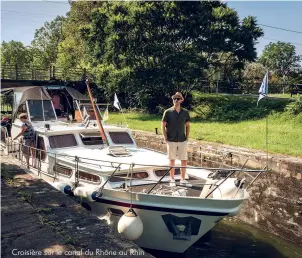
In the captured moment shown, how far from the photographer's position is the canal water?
8.09m

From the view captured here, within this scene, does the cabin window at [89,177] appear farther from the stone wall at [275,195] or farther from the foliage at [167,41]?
the foliage at [167,41]

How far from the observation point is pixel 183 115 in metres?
7.43

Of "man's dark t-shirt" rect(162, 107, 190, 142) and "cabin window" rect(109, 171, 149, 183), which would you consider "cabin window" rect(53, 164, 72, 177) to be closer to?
"cabin window" rect(109, 171, 149, 183)

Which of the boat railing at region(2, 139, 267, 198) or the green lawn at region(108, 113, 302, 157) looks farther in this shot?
the green lawn at region(108, 113, 302, 157)

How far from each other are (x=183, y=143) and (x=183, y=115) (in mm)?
594

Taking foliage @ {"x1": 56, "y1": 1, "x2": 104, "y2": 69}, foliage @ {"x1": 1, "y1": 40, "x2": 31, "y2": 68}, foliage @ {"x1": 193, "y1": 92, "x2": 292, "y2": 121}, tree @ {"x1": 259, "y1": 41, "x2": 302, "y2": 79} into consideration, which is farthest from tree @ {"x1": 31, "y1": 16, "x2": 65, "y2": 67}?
foliage @ {"x1": 193, "y1": 92, "x2": 292, "y2": 121}

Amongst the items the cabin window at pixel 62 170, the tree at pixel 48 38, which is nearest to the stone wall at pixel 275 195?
the cabin window at pixel 62 170

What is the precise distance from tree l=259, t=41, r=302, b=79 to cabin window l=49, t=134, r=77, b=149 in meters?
34.2

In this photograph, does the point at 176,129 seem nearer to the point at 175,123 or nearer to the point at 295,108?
the point at 175,123

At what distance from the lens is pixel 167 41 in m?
20.2

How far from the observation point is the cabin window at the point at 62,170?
874 centimetres

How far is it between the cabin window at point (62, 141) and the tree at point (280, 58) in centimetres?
3416

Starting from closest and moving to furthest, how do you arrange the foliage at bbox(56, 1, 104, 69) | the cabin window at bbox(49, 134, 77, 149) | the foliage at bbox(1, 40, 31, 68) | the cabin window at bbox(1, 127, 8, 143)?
1. the cabin window at bbox(49, 134, 77, 149)
2. the cabin window at bbox(1, 127, 8, 143)
3. the foliage at bbox(56, 1, 104, 69)
4. the foliage at bbox(1, 40, 31, 68)

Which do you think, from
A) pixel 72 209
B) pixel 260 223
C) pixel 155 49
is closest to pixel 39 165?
pixel 72 209
